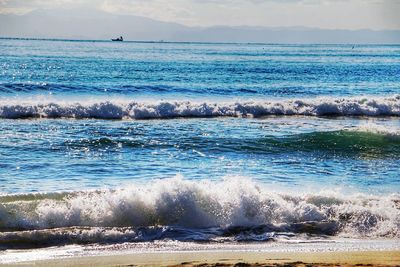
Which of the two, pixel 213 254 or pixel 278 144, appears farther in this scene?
pixel 278 144

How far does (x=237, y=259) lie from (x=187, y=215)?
2.85 m

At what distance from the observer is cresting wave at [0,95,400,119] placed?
86.7ft

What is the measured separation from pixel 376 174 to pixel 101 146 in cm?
837

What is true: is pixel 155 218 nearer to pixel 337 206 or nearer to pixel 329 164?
pixel 337 206

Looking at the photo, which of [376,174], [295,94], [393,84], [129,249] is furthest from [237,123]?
[393,84]

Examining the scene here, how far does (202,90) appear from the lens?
37875 mm

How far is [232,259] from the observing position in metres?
9.16

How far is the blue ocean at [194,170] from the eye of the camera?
11.4m

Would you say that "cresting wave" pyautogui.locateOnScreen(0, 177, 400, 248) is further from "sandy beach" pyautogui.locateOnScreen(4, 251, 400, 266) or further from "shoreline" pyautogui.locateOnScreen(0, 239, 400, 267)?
"sandy beach" pyautogui.locateOnScreen(4, 251, 400, 266)

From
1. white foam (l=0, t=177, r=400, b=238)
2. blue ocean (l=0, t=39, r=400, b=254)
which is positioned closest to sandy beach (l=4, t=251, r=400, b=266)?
blue ocean (l=0, t=39, r=400, b=254)

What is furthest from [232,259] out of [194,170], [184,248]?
[194,170]

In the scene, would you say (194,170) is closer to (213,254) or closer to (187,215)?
Answer: (187,215)

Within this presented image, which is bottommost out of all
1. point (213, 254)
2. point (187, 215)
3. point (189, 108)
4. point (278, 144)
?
point (189, 108)

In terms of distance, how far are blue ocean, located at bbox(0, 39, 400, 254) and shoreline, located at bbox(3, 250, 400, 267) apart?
1078 millimetres
